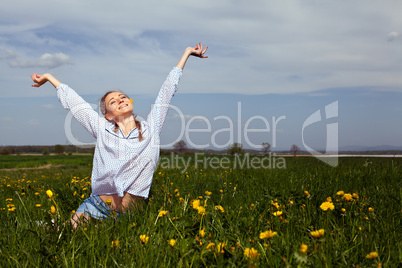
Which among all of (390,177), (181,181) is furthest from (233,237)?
(390,177)

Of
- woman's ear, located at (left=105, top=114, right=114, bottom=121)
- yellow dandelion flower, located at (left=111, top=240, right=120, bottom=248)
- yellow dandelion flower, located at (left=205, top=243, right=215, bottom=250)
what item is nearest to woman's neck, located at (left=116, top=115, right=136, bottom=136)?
woman's ear, located at (left=105, top=114, right=114, bottom=121)

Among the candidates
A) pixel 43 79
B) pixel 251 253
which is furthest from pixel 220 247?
pixel 43 79

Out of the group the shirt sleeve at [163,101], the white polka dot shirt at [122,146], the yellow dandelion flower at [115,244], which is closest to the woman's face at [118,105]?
the white polka dot shirt at [122,146]

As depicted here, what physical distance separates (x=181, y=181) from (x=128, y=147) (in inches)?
69.9

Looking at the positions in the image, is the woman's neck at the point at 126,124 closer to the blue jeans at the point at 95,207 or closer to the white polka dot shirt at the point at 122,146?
the white polka dot shirt at the point at 122,146

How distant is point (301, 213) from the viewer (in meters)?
3.46

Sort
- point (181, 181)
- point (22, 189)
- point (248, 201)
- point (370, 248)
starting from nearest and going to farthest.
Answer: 1. point (370, 248)
2. point (248, 201)
3. point (181, 181)
4. point (22, 189)

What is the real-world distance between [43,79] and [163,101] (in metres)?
1.63

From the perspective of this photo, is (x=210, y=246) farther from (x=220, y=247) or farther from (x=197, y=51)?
(x=197, y=51)

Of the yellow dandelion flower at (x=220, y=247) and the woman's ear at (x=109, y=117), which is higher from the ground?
the woman's ear at (x=109, y=117)

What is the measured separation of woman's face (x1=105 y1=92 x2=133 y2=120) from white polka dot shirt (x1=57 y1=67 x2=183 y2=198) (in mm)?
140

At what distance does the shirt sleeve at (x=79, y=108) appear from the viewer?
4277 millimetres

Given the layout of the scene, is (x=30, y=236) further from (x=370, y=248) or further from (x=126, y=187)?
(x=370, y=248)

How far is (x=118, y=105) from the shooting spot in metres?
4.23
